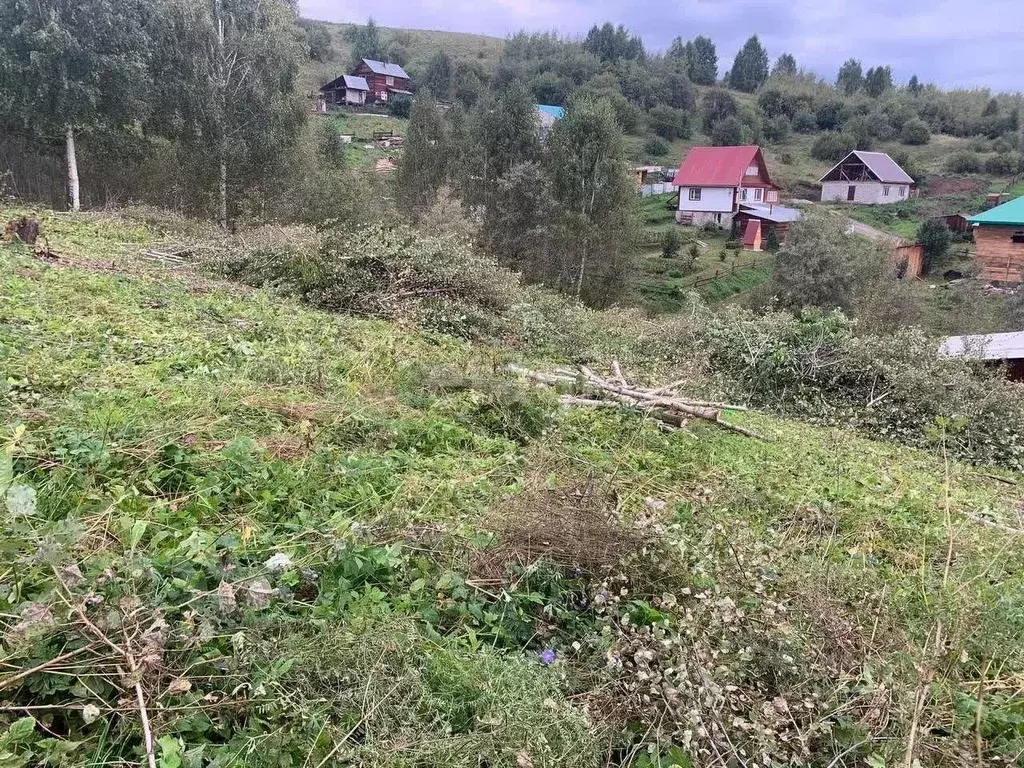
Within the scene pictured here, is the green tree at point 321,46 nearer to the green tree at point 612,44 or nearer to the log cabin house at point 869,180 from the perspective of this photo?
the green tree at point 612,44

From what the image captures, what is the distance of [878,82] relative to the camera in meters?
83.9

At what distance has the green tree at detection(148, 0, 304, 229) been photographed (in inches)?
780

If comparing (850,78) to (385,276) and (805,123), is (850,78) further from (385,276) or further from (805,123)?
(385,276)

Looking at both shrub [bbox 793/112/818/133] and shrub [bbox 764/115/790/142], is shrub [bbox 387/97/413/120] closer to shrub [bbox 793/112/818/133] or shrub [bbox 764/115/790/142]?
shrub [bbox 764/115/790/142]

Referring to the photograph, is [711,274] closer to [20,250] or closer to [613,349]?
[613,349]

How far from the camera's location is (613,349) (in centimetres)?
1077

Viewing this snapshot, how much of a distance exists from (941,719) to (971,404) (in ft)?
27.7

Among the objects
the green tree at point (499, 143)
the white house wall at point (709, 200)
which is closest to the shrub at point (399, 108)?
the white house wall at point (709, 200)

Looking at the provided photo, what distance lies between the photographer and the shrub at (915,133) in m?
59.5

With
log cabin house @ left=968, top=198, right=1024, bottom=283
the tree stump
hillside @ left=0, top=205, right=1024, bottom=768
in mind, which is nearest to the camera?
hillside @ left=0, top=205, right=1024, bottom=768

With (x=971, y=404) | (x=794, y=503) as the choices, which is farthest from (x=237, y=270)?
(x=971, y=404)

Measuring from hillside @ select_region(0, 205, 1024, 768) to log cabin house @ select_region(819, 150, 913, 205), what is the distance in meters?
49.8

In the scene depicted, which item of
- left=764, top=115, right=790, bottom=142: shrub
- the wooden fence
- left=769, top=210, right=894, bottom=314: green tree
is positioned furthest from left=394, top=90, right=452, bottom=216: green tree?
left=764, top=115, right=790, bottom=142: shrub

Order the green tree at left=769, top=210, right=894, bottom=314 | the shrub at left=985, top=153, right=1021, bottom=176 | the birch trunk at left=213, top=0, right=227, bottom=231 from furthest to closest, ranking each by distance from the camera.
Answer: the shrub at left=985, top=153, right=1021, bottom=176
the green tree at left=769, top=210, right=894, bottom=314
the birch trunk at left=213, top=0, right=227, bottom=231
